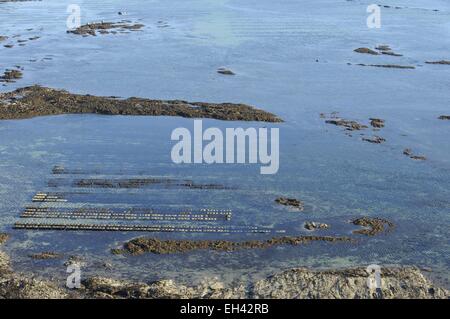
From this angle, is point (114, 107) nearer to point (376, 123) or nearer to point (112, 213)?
point (112, 213)

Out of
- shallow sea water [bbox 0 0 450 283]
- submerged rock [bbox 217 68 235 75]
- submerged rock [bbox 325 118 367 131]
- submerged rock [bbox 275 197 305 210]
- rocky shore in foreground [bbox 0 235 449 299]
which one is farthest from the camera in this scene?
submerged rock [bbox 217 68 235 75]

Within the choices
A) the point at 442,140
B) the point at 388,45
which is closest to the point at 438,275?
the point at 442,140

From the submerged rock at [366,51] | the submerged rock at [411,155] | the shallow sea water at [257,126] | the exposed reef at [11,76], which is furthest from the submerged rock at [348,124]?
the exposed reef at [11,76]

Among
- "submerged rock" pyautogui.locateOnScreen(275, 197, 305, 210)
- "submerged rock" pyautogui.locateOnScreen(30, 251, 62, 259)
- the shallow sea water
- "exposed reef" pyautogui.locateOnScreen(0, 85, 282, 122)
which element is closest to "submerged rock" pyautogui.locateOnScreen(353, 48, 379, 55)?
the shallow sea water

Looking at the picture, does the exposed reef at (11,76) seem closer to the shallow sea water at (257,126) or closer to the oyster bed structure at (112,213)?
the shallow sea water at (257,126)

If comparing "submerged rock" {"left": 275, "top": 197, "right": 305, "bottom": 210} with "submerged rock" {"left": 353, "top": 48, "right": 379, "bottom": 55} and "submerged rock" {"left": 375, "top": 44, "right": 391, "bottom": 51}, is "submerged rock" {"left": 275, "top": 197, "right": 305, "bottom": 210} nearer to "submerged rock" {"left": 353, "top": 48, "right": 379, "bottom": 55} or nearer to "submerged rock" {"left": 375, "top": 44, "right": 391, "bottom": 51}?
"submerged rock" {"left": 353, "top": 48, "right": 379, "bottom": 55}

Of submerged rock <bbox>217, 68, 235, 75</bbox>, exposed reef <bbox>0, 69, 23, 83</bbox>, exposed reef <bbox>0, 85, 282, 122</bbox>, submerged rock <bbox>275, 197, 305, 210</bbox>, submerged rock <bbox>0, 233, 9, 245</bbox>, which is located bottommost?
submerged rock <bbox>0, 233, 9, 245</bbox>
